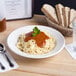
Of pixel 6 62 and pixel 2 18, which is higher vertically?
pixel 2 18

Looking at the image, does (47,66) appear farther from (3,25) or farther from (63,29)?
(3,25)

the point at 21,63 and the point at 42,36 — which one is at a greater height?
the point at 42,36

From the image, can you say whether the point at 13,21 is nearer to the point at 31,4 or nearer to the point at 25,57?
the point at 31,4

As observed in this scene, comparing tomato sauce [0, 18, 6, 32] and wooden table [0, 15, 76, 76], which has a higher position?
tomato sauce [0, 18, 6, 32]

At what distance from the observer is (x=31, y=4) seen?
1.23m

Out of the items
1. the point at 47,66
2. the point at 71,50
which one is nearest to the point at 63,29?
the point at 71,50

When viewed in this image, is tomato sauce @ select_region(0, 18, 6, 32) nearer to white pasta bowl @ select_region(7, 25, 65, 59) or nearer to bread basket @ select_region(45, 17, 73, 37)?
white pasta bowl @ select_region(7, 25, 65, 59)

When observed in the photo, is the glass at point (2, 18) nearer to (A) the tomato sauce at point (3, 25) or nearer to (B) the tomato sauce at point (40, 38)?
(A) the tomato sauce at point (3, 25)

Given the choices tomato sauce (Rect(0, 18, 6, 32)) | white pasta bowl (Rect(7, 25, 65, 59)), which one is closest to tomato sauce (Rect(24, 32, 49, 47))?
white pasta bowl (Rect(7, 25, 65, 59))

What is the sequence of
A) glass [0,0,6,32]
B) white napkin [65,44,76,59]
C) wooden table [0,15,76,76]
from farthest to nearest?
glass [0,0,6,32]
white napkin [65,44,76,59]
wooden table [0,15,76,76]

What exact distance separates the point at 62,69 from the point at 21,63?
0.18 metres

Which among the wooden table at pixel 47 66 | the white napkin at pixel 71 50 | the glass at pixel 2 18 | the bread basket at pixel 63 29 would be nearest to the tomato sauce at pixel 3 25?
the glass at pixel 2 18

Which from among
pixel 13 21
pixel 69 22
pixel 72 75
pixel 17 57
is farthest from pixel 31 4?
pixel 72 75

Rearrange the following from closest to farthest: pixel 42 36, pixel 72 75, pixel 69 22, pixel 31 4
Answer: pixel 72 75
pixel 42 36
pixel 69 22
pixel 31 4
